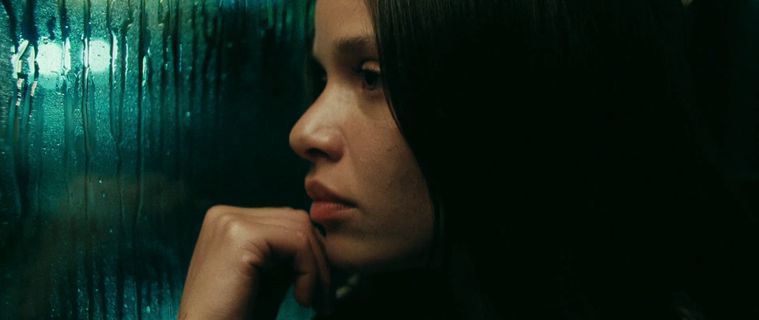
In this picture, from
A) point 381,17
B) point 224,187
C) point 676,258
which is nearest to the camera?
point 381,17

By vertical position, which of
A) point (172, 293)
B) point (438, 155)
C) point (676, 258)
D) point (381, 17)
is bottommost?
point (172, 293)

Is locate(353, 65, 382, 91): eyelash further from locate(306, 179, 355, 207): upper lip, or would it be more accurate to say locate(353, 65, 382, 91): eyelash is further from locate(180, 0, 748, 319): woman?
locate(306, 179, 355, 207): upper lip

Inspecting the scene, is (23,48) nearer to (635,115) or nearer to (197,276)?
(197,276)

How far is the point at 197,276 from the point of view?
84cm

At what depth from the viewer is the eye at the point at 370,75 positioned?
0.79 meters

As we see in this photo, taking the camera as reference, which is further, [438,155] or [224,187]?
[224,187]

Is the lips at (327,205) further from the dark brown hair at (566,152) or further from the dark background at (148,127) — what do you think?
the dark background at (148,127)

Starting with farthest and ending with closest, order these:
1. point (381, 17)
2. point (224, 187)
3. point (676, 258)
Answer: point (224, 187), point (676, 258), point (381, 17)

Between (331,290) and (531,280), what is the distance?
0.27 metres

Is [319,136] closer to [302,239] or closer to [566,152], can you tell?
[302,239]

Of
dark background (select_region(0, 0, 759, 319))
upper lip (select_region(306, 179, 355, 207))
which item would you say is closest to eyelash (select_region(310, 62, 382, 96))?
upper lip (select_region(306, 179, 355, 207))

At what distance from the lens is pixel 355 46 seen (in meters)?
0.79

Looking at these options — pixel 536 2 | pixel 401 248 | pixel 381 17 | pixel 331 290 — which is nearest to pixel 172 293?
pixel 331 290

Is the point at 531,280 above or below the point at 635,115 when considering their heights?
below
